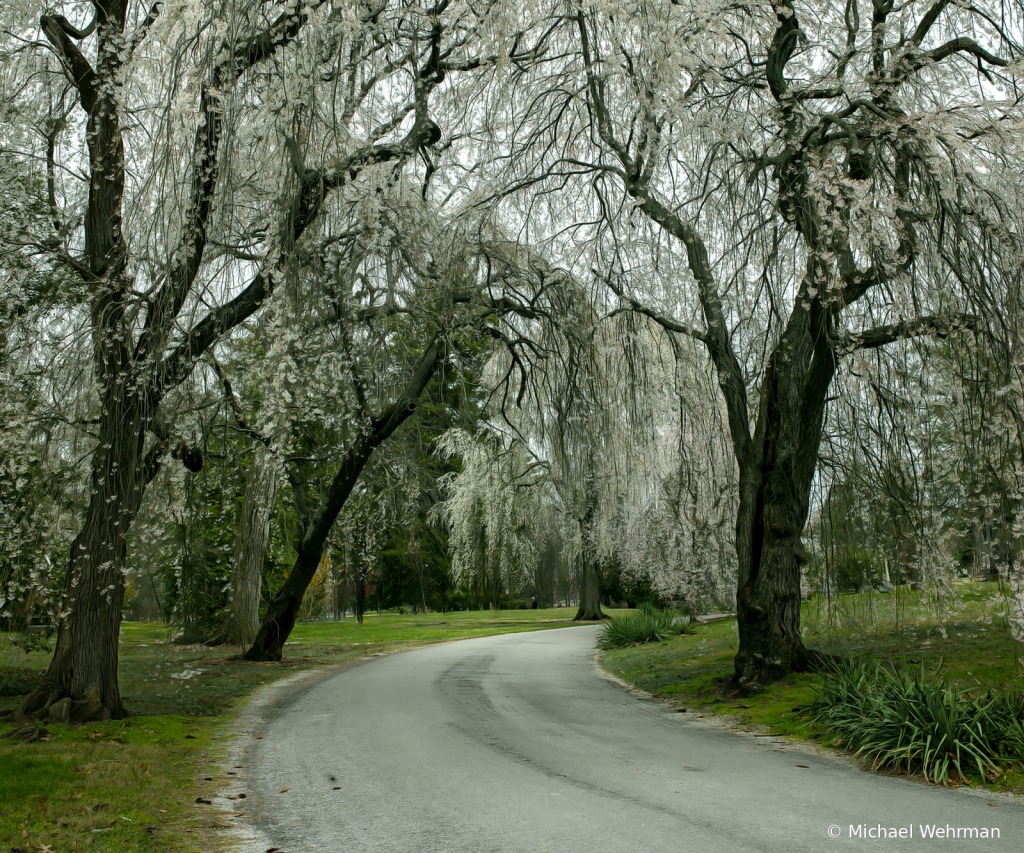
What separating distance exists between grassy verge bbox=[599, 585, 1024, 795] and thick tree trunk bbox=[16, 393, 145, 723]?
6.23 metres

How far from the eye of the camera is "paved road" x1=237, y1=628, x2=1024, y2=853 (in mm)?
4066

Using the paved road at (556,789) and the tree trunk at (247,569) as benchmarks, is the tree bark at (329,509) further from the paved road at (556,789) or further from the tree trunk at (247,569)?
the paved road at (556,789)

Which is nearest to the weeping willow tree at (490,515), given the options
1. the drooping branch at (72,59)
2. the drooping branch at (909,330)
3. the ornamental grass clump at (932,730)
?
the drooping branch at (72,59)

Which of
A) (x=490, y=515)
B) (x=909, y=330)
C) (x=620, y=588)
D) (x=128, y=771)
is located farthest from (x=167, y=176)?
(x=620, y=588)

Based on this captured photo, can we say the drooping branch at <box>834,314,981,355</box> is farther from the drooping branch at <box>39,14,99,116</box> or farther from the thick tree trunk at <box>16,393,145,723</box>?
the drooping branch at <box>39,14,99,116</box>

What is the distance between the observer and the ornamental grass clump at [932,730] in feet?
17.6

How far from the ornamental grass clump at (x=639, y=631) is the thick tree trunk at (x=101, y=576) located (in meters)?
11.8

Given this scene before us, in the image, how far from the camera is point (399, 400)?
1182 centimetres

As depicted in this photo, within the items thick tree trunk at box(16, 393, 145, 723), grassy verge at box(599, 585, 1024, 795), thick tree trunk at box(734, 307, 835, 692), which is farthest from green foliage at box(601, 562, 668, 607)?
thick tree trunk at box(16, 393, 145, 723)

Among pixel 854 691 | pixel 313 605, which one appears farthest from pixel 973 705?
pixel 313 605

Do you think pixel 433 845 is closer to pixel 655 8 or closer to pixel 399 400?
pixel 655 8

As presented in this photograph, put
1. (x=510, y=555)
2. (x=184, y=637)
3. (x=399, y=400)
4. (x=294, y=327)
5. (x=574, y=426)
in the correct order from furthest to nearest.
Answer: (x=510, y=555)
(x=184, y=637)
(x=399, y=400)
(x=574, y=426)
(x=294, y=327)

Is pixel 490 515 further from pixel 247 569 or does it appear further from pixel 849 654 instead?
pixel 849 654

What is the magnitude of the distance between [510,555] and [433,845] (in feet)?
66.9
